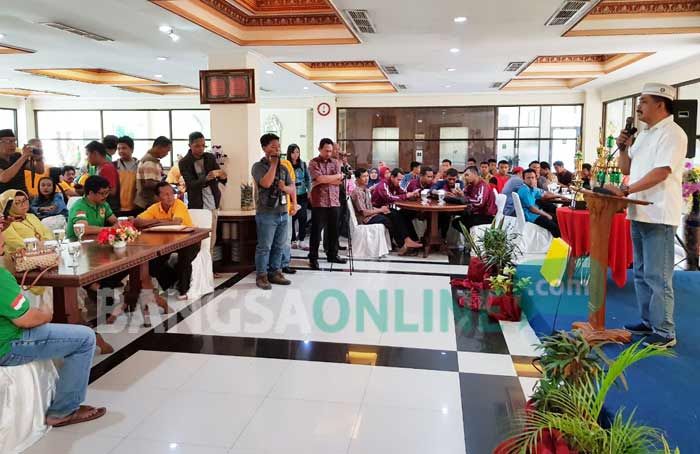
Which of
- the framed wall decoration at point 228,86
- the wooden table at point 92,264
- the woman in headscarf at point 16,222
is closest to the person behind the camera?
the wooden table at point 92,264

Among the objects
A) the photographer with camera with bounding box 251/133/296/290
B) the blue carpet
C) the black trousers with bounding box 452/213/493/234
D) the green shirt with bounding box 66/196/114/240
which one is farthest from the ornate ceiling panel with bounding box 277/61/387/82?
the blue carpet

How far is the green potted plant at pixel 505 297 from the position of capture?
170 inches

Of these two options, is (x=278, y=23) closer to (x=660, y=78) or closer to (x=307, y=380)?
(x=307, y=380)

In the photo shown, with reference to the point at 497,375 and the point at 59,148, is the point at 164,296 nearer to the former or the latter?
the point at 497,375

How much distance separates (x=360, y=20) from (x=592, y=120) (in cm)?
800

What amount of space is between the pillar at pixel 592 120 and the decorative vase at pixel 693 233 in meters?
5.43

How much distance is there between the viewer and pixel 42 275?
9.08ft

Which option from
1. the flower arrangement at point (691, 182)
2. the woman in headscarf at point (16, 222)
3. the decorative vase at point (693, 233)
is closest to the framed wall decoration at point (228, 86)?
the woman in headscarf at point (16, 222)

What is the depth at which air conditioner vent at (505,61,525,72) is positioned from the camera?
7980 millimetres

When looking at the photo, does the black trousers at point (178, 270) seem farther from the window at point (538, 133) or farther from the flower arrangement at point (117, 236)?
the window at point (538, 133)

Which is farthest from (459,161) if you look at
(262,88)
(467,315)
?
(467,315)

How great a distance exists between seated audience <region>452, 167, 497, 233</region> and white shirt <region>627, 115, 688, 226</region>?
4126mm

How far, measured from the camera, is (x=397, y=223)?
7.40 meters

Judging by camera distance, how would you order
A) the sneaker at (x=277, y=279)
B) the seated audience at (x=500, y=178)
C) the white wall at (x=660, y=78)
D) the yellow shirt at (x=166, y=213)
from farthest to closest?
the seated audience at (x=500, y=178)
the white wall at (x=660, y=78)
the sneaker at (x=277, y=279)
the yellow shirt at (x=166, y=213)
